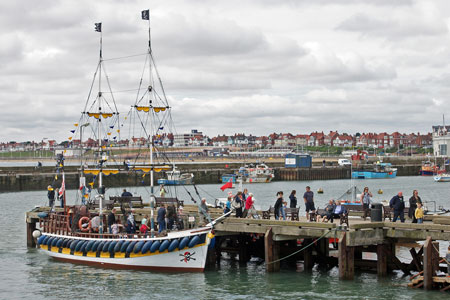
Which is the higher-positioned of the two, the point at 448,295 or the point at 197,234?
the point at 197,234

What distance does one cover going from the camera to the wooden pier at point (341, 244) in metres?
26.4

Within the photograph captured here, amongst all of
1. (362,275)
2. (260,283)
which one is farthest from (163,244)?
(362,275)

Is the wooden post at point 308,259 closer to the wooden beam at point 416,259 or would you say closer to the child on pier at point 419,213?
the wooden beam at point 416,259

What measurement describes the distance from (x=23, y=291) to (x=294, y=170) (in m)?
103

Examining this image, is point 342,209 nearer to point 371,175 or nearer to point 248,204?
point 248,204

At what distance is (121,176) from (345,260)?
83337 mm

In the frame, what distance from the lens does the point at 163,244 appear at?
30.1m

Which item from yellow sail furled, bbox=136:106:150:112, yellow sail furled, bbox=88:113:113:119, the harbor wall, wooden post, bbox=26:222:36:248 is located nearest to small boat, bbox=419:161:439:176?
the harbor wall

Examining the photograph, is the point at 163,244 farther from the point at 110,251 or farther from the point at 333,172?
the point at 333,172

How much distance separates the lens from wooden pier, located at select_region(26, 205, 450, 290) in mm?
26375

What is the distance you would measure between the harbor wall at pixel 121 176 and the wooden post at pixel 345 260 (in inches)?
2065

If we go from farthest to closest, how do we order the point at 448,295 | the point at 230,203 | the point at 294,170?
the point at 294,170, the point at 230,203, the point at 448,295

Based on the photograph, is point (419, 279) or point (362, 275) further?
point (362, 275)

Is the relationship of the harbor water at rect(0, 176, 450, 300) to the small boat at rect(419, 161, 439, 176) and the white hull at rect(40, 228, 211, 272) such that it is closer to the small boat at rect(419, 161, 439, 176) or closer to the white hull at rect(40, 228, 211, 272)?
the white hull at rect(40, 228, 211, 272)
